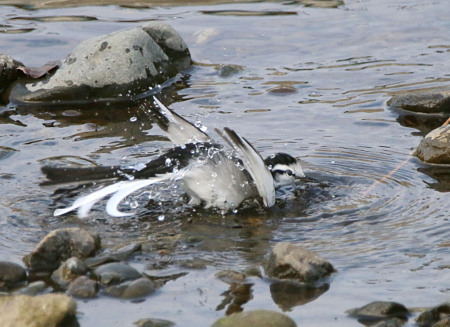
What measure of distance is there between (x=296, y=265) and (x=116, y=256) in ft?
4.24

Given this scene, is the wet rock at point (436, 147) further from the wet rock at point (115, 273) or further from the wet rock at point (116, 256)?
the wet rock at point (115, 273)

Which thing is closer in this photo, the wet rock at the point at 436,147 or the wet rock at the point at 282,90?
the wet rock at the point at 436,147

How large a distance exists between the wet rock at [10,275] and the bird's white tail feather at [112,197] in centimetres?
110

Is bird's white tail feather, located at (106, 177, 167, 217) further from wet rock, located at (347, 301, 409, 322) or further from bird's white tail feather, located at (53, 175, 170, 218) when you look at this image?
wet rock, located at (347, 301, 409, 322)

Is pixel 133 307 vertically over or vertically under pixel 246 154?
under

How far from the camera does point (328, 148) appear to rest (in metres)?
8.36

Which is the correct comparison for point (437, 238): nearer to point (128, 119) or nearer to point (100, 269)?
point (100, 269)

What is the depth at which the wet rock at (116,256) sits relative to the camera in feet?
18.2

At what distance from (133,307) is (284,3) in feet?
33.0

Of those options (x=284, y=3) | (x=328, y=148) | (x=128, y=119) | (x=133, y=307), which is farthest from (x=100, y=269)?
(x=284, y=3)

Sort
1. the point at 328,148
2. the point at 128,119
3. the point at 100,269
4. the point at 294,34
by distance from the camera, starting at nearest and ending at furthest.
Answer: the point at 100,269 → the point at 328,148 → the point at 128,119 → the point at 294,34

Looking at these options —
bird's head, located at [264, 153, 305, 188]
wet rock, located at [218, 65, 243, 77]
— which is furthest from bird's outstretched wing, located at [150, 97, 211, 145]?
wet rock, located at [218, 65, 243, 77]

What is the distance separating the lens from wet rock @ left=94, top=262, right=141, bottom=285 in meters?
5.26

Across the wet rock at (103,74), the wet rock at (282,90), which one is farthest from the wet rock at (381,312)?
the wet rock at (103,74)
